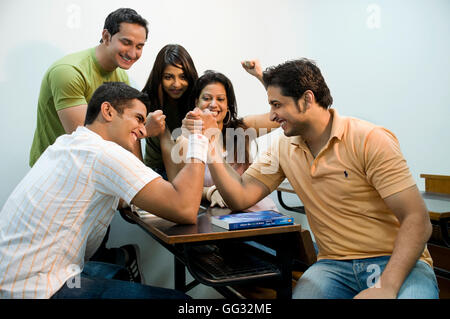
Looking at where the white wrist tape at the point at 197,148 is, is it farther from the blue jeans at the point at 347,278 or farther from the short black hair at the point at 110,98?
the blue jeans at the point at 347,278

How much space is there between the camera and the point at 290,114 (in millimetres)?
1546

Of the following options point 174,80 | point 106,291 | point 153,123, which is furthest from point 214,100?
point 106,291

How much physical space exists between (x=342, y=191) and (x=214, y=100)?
3.34 feet

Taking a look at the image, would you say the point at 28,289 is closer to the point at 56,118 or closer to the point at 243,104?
the point at 56,118

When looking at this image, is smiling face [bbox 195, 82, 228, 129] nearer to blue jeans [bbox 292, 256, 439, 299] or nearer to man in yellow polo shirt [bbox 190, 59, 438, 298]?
man in yellow polo shirt [bbox 190, 59, 438, 298]

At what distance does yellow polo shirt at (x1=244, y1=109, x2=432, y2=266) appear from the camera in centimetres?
132

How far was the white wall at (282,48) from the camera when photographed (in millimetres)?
2395

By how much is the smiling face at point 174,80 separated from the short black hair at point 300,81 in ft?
2.49

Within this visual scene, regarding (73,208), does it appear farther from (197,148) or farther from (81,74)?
(81,74)

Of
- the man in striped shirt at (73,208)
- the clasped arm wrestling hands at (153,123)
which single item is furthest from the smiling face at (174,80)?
the man in striped shirt at (73,208)

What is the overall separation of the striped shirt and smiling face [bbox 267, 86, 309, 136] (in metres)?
0.65

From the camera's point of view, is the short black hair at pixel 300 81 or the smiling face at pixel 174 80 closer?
the short black hair at pixel 300 81

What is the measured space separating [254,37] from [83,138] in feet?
6.73
